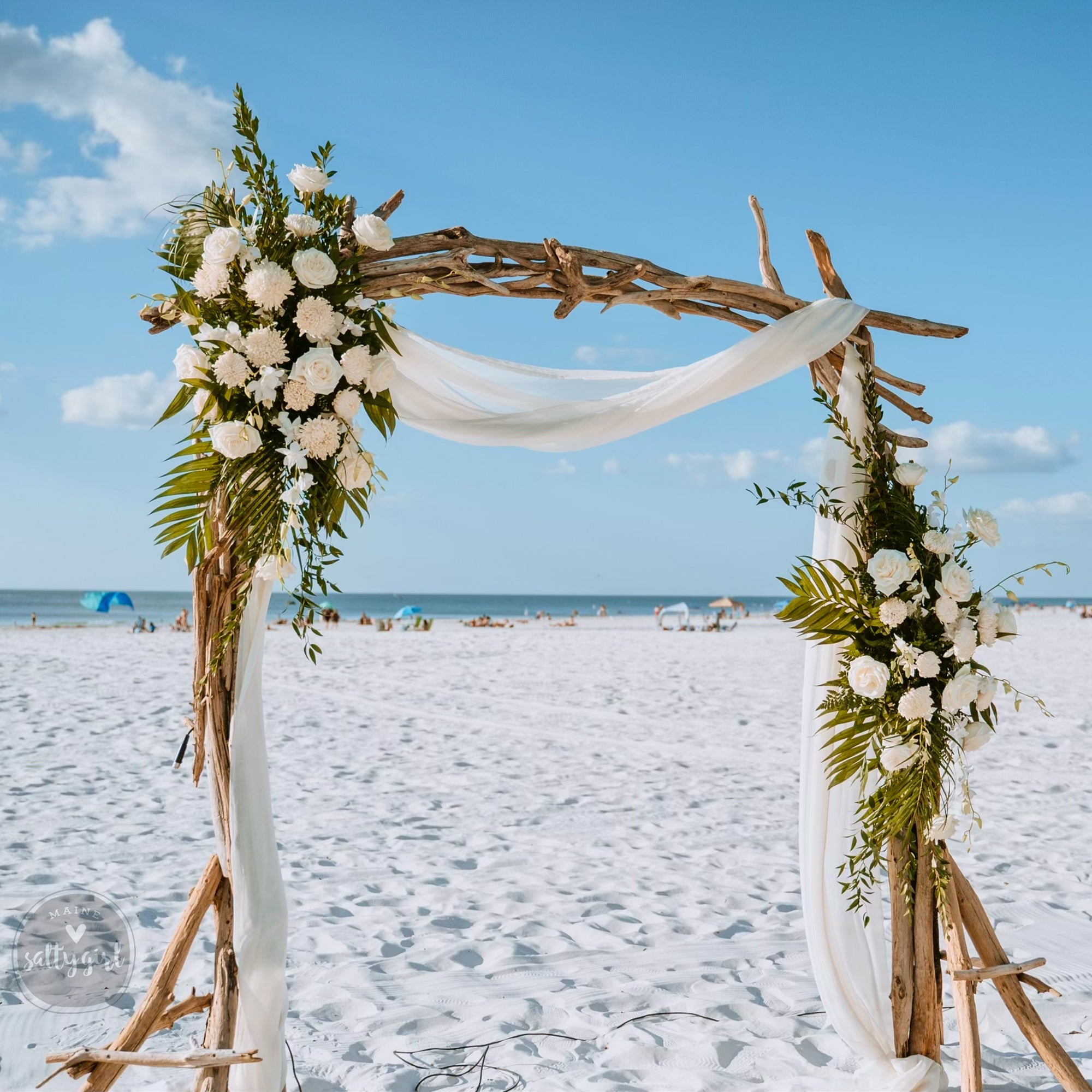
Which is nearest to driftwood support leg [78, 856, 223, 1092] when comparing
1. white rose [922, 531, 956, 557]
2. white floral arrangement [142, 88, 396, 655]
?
white floral arrangement [142, 88, 396, 655]

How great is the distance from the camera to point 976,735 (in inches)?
108

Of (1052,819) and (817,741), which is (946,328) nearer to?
(817,741)

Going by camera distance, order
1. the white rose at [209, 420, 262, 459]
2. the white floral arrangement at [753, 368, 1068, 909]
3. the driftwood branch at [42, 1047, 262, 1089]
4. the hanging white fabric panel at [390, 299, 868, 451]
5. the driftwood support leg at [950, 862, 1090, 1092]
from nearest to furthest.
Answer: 1. the driftwood branch at [42, 1047, 262, 1089]
2. the white rose at [209, 420, 262, 459]
3. the driftwood support leg at [950, 862, 1090, 1092]
4. the white floral arrangement at [753, 368, 1068, 909]
5. the hanging white fabric panel at [390, 299, 868, 451]

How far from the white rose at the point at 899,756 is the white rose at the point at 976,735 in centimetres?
20

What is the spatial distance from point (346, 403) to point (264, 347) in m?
0.24

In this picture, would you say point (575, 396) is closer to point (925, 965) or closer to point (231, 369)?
point (231, 369)

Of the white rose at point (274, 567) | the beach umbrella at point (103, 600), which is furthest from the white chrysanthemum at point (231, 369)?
the beach umbrella at point (103, 600)

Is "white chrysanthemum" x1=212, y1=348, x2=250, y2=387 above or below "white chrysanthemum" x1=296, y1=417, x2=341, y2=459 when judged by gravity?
above

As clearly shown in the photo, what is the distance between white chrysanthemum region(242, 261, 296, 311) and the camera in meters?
2.26

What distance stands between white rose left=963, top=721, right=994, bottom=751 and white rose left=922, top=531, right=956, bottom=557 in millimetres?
522

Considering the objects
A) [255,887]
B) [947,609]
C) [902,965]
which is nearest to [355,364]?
[255,887]

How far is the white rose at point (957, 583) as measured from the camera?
2.66 metres

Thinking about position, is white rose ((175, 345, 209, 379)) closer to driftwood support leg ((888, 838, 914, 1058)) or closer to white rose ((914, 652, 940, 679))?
white rose ((914, 652, 940, 679))

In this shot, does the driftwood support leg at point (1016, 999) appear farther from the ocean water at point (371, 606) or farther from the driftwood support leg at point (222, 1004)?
the ocean water at point (371, 606)
